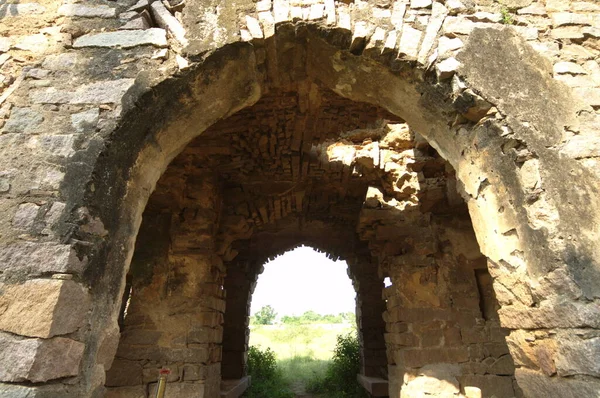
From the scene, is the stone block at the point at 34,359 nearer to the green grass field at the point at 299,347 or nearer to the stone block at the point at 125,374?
the stone block at the point at 125,374

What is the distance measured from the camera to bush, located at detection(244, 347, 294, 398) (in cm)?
734

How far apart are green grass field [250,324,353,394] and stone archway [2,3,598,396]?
758 centimetres

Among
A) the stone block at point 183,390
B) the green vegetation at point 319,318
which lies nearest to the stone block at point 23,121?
the stone block at point 183,390

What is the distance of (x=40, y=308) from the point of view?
1.66 metres

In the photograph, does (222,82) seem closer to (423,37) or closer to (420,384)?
(423,37)

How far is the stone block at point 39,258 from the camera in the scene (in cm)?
174

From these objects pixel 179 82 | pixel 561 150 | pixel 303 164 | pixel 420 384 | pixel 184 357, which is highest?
pixel 303 164

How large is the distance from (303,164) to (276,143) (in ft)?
2.00

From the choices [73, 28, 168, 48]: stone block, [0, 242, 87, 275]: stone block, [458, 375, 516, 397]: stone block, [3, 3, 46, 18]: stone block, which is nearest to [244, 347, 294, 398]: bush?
[458, 375, 516, 397]: stone block

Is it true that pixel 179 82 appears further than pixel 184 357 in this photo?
No

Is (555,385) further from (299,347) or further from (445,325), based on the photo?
(299,347)

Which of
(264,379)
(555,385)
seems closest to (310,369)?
(264,379)

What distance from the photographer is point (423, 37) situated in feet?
7.56

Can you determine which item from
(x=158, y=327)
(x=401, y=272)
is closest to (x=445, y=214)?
(x=401, y=272)
